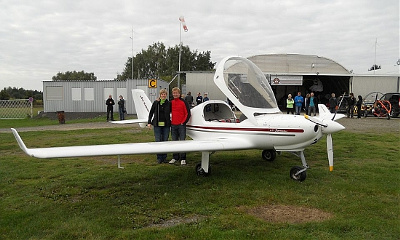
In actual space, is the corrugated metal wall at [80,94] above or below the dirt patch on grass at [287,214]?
above

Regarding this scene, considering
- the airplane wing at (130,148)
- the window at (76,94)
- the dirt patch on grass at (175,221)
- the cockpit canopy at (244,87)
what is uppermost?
the window at (76,94)

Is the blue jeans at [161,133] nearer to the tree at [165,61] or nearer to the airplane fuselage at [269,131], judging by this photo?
the airplane fuselage at [269,131]

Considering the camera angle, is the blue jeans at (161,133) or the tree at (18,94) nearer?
the blue jeans at (161,133)

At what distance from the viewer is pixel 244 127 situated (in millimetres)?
6422

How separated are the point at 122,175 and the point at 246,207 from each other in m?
3.06

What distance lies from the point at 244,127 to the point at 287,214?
228 cm

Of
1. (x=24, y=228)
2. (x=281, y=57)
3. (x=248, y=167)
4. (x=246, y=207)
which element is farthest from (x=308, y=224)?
(x=281, y=57)

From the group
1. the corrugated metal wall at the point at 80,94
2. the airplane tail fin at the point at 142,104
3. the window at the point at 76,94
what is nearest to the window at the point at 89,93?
the corrugated metal wall at the point at 80,94

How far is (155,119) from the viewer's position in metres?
7.43

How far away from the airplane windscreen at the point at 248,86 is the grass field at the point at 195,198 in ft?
5.08

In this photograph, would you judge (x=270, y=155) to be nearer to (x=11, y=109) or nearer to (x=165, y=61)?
(x=11, y=109)

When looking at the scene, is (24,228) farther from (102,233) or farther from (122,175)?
(122,175)

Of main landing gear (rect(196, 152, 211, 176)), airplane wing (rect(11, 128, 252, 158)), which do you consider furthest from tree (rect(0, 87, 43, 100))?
airplane wing (rect(11, 128, 252, 158))

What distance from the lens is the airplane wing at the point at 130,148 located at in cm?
450
